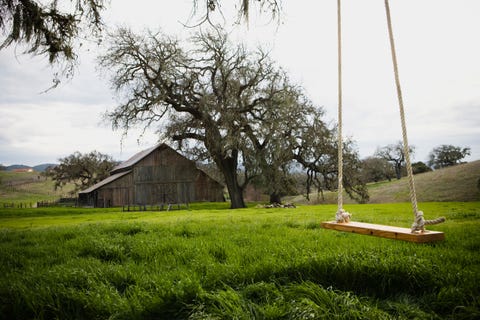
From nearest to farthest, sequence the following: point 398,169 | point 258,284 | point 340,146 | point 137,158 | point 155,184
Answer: point 258,284 < point 340,146 < point 155,184 < point 137,158 < point 398,169

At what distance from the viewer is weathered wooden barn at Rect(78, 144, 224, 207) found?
37.1m

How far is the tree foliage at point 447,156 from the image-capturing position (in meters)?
59.0

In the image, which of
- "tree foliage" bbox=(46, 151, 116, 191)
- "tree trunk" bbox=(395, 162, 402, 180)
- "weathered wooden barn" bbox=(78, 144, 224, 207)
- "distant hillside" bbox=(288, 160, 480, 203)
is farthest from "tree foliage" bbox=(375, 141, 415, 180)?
"tree foliage" bbox=(46, 151, 116, 191)

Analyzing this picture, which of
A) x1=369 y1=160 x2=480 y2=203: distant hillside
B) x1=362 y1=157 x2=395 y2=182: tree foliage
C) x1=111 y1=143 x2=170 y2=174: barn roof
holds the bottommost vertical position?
x1=369 y1=160 x2=480 y2=203: distant hillside

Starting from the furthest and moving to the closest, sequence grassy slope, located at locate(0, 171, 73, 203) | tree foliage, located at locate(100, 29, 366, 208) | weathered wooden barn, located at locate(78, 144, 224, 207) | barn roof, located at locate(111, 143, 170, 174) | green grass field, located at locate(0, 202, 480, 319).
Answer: grassy slope, located at locate(0, 171, 73, 203), barn roof, located at locate(111, 143, 170, 174), weathered wooden barn, located at locate(78, 144, 224, 207), tree foliage, located at locate(100, 29, 366, 208), green grass field, located at locate(0, 202, 480, 319)

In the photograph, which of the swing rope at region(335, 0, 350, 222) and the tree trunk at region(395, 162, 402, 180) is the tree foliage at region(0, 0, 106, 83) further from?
the tree trunk at region(395, 162, 402, 180)

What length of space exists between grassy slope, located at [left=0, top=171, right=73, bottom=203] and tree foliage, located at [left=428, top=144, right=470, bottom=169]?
67322 millimetres

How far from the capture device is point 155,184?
37.3 meters

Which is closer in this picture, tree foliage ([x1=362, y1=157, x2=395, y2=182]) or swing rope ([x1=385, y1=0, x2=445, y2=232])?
swing rope ([x1=385, y1=0, x2=445, y2=232])

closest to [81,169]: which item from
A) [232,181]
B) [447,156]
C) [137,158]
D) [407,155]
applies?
[137,158]

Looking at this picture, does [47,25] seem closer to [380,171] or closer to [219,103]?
[219,103]

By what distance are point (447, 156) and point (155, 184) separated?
53964 mm

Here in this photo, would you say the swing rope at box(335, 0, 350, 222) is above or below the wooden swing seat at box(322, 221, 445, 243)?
above

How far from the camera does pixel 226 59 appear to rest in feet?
87.2
